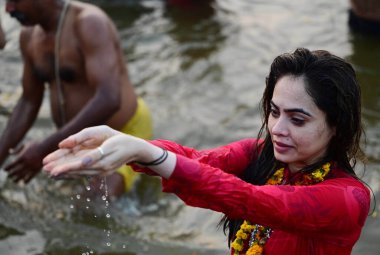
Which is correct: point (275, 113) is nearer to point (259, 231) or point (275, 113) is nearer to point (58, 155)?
point (259, 231)

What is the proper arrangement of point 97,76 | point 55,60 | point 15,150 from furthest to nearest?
point 15,150 → point 55,60 → point 97,76

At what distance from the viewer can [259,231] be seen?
2.63m

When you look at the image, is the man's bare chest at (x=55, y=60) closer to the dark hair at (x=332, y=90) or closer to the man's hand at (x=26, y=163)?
the man's hand at (x=26, y=163)

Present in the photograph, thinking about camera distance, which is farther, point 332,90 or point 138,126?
point 138,126

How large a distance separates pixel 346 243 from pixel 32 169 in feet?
8.96

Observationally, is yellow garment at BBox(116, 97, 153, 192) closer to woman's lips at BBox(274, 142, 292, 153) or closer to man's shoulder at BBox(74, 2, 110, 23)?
man's shoulder at BBox(74, 2, 110, 23)

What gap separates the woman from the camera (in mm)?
2135

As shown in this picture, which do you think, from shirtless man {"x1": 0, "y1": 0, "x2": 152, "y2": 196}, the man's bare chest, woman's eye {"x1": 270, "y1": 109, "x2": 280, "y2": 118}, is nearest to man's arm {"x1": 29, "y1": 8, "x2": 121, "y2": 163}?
shirtless man {"x1": 0, "y1": 0, "x2": 152, "y2": 196}

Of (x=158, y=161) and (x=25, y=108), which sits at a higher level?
(x=158, y=161)

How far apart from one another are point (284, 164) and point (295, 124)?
0.25 meters

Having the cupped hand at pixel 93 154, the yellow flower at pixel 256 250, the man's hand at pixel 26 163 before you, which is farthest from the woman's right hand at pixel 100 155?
the man's hand at pixel 26 163

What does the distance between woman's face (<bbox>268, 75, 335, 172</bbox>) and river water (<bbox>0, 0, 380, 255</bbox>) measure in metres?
2.15

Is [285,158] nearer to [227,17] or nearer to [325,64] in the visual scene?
[325,64]

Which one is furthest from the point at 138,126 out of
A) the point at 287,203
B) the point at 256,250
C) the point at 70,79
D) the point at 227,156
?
the point at 287,203
